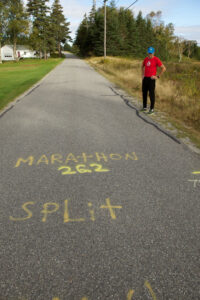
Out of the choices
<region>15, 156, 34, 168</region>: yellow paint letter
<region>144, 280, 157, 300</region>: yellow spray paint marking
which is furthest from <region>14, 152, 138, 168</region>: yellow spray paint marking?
<region>144, 280, 157, 300</region>: yellow spray paint marking

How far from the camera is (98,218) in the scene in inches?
104

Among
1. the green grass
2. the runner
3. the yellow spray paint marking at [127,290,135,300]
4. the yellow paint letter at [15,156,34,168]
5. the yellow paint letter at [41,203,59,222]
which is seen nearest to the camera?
the yellow spray paint marking at [127,290,135,300]

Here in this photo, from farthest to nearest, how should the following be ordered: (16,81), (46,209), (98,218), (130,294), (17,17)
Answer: (17,17), (16,81), (46,209), (98,218), (130,294)

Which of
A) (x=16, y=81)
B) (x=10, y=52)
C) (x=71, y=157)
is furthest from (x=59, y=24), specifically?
(x=71, y=157)

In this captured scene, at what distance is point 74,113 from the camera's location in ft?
24.4

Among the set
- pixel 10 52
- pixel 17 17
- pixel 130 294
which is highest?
pixel 17 17

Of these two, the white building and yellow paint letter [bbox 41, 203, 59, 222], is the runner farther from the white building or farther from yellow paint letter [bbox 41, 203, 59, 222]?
the white building

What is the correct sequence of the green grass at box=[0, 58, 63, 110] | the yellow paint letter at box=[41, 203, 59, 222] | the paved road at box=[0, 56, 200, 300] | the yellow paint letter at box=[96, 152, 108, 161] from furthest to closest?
the green grass at box=[0, 58, 63, 110] < the yellow paint letter at box=[96, 152, 108, 161] < the yellow paint letter at box=[41, 203, 59, 222] < the paved road at box=[0, 56, 200, 300]

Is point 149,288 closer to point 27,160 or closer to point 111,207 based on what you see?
point 111,207

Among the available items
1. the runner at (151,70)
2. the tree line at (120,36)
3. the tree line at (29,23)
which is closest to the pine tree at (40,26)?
the tree line at (29,23)

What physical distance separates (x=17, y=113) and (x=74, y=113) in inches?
71.0

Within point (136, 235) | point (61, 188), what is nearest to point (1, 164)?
point (61, 188)

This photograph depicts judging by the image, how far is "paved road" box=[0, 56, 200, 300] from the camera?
1.90 metres

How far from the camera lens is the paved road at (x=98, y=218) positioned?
1897 mm
